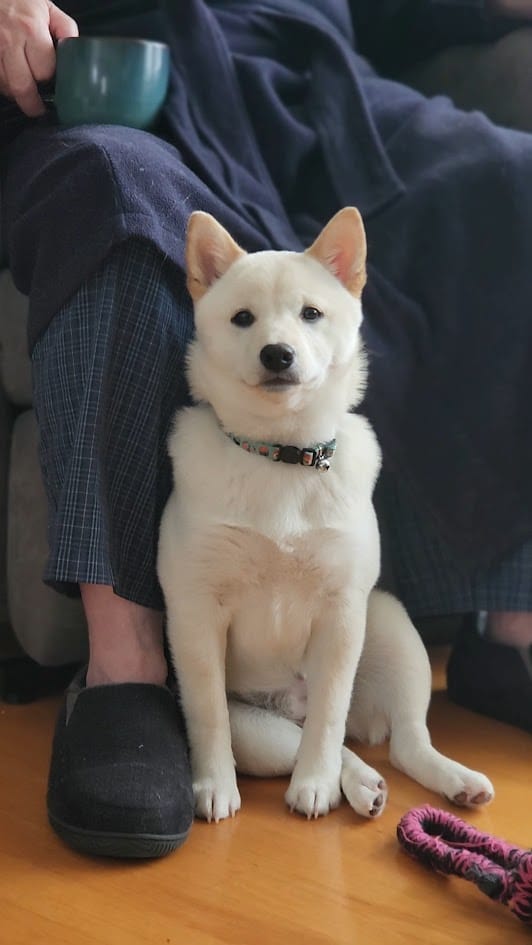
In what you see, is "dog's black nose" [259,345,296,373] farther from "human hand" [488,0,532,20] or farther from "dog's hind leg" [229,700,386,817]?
"human hand" [488,0,532,20]

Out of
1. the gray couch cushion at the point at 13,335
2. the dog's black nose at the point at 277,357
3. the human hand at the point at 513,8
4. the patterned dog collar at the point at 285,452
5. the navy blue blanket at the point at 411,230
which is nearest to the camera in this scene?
the dog's black nose at the point at 277,357

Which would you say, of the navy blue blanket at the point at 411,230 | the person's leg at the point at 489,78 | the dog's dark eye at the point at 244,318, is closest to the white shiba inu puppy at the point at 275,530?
the dog's dark eye at the point at 244,318

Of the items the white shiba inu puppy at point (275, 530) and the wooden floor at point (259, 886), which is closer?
the wooden floor at point (259, 886)

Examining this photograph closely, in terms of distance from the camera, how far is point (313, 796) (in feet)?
3.79

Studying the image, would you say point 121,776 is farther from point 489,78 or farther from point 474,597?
point 489,78

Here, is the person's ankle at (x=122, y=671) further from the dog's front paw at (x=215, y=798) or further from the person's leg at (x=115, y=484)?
the dog's front paw at (x=215, y=798)

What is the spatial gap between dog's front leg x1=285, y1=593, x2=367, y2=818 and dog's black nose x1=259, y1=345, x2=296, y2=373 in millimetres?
268

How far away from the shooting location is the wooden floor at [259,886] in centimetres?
96

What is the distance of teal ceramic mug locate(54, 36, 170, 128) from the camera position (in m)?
1.27

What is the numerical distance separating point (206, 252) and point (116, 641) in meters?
0.42

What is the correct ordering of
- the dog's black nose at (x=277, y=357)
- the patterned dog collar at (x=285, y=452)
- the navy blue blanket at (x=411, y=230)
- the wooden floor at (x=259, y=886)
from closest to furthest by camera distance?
the wooden floor at (x=259, y=886)
the dog's black nose at (x=277, y=357)
the patterned dog collar at (x=285, y=452)
the navy blue blanket at (x=411, y=230)

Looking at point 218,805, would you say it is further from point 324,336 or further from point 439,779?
point 324,336

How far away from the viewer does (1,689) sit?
150cm

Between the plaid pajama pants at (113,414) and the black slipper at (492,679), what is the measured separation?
17.5 inches
